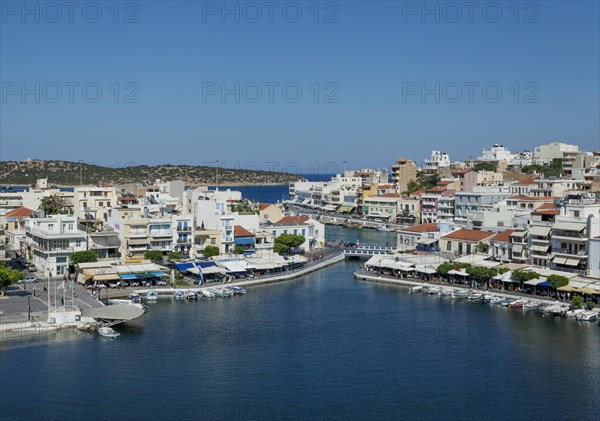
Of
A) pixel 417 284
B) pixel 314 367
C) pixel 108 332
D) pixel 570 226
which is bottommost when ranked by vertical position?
pixel 314 367

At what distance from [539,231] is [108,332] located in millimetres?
15886

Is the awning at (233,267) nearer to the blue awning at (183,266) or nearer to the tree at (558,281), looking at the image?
the blue awning at (183,266)

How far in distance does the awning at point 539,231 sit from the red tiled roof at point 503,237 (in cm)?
159

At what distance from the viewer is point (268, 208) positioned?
40.2m

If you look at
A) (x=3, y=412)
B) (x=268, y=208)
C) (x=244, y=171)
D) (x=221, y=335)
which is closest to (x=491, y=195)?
(x=268, y=208)

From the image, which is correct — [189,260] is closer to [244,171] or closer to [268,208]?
[268,208]

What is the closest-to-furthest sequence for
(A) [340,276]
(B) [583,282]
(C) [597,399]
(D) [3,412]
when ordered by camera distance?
(D) [3,412], (C) [597,399], (B) [583,282], (A) [340,276]

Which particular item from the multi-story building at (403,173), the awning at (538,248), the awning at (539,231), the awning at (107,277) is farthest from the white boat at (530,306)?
the multi-story building at (403,173)

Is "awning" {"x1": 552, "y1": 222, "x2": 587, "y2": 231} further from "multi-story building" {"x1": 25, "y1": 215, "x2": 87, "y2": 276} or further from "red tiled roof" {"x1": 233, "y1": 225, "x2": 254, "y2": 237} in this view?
"multi-story building" {"x1": 25, "y1": 215, "x2": 87, "y2": 276}

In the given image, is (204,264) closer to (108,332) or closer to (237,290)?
(237,290)

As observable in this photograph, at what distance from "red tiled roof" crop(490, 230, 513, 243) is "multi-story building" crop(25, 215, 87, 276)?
52.2 feet

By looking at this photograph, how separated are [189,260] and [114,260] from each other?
2.90 m

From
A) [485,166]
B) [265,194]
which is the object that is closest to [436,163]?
[485,166]

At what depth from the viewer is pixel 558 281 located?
80.4ft
